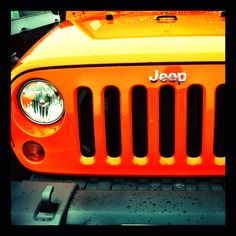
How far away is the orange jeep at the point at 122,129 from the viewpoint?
1863 millimetres

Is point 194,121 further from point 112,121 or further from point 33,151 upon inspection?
point 33,151

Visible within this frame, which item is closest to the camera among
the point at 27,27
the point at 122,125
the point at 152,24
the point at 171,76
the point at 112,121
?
the point at 171,76

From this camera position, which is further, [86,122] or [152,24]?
[152,24]

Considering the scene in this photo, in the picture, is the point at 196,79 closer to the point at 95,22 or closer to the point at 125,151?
the point at 125,151

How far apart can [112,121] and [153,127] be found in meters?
0.24

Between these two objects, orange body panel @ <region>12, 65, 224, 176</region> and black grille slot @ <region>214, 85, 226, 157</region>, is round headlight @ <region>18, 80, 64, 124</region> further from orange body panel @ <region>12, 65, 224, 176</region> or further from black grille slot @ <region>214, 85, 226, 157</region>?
black grille slot @ <region>214, 85, 226, 157</region>

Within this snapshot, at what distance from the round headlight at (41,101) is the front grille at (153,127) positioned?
11 cm

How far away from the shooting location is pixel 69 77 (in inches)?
76.3

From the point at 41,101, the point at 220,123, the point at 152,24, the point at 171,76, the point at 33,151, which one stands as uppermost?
the point at 152,24

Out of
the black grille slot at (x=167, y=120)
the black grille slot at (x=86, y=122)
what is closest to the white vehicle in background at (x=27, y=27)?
the black grille slot at (x=86, y=122)

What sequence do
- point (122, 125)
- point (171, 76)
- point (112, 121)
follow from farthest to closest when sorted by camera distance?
point (112, 121)
point (122, 125)
point (171, 76)

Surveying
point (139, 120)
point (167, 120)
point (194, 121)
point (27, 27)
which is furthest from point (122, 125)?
point (27, 27)

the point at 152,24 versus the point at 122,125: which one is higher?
the point at 152,24

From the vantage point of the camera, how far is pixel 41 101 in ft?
6.54
